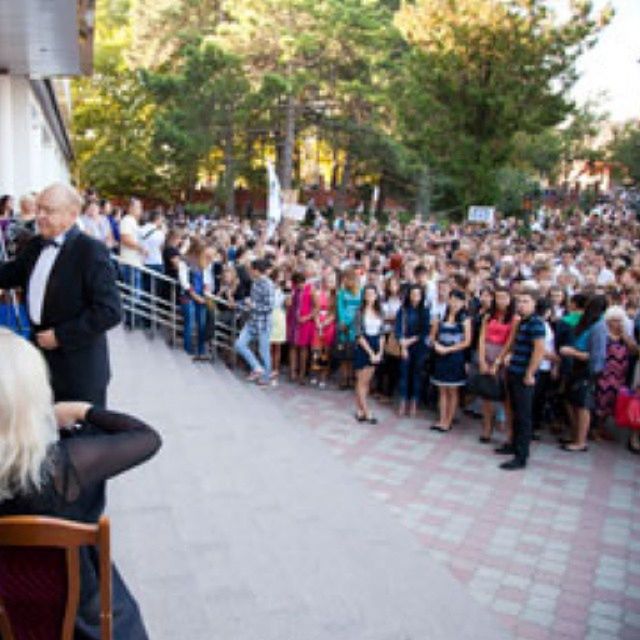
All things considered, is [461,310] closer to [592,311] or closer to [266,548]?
[592,311]

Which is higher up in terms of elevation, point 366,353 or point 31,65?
point 31,65

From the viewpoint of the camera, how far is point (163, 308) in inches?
385

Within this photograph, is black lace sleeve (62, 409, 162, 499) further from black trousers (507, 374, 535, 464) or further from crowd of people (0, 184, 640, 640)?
black trousers (507, 374, 535, 464)

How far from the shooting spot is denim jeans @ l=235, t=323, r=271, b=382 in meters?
8.96

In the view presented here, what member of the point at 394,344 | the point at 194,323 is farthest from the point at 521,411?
the point at 194,323

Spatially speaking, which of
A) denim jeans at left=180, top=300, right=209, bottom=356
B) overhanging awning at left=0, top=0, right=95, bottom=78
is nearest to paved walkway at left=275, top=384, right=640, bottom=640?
denim jeans at left=180, top=300, right=209, bottom=356

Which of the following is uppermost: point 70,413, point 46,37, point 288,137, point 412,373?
point 288,137

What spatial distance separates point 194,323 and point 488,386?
409 cm

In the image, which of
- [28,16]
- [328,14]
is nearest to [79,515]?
[28,16]

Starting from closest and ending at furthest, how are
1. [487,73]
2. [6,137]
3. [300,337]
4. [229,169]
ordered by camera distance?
[300,337], [6,137], [487,73], [229,169]

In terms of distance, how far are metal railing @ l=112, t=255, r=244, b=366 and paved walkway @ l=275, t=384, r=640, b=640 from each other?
77.2 inches

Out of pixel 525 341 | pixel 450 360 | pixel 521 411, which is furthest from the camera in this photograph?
pixel 450 360

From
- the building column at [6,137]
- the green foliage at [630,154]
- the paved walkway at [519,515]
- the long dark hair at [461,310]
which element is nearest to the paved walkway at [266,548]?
the paved walkway at [519,515]

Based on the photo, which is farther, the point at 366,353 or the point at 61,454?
the point at 366,353
